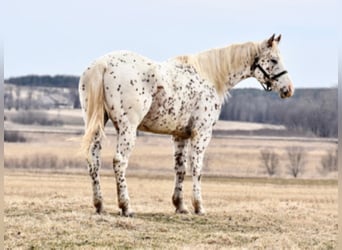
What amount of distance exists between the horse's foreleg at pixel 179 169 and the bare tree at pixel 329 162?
40072mm

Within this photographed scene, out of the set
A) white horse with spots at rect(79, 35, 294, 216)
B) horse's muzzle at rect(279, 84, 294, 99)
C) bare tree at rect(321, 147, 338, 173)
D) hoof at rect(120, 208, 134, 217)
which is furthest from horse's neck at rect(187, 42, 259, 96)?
bare tree at rect(321, 147, 338, 173)

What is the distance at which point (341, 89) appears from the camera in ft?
21.8

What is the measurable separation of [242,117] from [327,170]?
10996 millimetres

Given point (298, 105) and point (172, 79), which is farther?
point (298, 105)

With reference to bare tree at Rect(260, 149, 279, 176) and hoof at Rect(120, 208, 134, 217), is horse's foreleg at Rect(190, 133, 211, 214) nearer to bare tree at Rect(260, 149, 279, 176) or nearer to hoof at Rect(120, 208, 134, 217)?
hoof at Rect(120, 208, 134, 217)

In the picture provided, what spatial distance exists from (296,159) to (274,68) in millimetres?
43111

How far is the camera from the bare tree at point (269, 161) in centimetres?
5319

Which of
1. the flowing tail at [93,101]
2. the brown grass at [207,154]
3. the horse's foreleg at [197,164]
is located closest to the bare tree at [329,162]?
the brown grass at [207,154]

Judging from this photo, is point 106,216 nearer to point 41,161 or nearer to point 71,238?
point 71,238

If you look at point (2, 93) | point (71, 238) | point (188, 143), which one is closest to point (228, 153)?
point (188, 143)

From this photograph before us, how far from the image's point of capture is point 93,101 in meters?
11.4

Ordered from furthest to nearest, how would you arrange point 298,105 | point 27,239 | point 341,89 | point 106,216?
1. point 298,105
2. point 106,216
3. point 27,239
4. point 341,89

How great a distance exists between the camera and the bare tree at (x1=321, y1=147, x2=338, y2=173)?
5247 cm

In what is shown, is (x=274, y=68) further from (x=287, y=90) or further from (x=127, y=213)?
(x=127, y=213)
